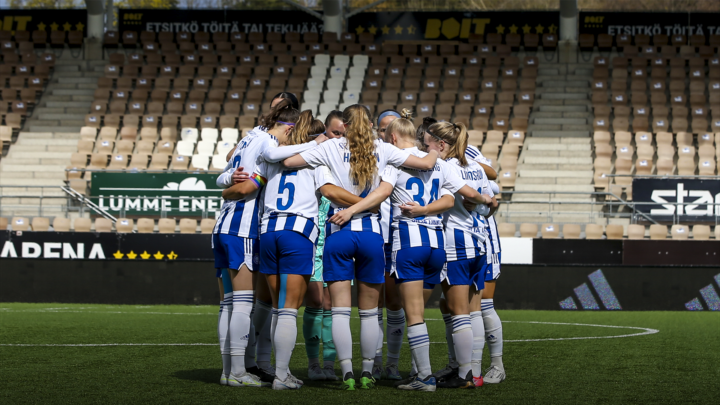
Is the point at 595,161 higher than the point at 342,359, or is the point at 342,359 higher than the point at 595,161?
the point at 595,161

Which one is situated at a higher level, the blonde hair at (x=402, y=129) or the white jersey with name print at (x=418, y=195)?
the blonde hair at (x=402, y=129)

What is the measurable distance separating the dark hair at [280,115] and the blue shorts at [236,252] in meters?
0.75

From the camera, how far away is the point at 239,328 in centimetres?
523

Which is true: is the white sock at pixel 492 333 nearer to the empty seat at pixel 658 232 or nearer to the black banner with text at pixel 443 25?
the empty seat at pixel 658 232

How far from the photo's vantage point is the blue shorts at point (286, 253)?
505 centimetres

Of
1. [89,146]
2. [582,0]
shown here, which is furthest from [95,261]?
[582,0]

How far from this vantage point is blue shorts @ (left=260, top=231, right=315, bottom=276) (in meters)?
5.05

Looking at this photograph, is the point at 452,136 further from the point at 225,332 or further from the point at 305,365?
the point at 305,365

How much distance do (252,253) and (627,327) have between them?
6164 millimetres

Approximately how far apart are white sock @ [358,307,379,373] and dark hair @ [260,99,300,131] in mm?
1324

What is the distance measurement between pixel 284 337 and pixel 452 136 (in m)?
1.70

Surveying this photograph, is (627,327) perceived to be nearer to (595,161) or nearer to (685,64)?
(595,161)

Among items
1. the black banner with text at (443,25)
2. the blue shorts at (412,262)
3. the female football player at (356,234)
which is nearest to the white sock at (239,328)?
the female football player at (356,234)

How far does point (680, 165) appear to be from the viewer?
1691 centimetres
